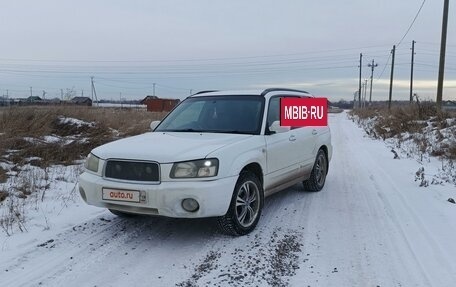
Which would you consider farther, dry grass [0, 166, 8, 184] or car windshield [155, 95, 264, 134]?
dry grass [0, 166, 8, 184]

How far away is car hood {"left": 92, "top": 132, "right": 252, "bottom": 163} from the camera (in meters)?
4.71

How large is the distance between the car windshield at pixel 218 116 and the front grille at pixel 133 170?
138 centimetres

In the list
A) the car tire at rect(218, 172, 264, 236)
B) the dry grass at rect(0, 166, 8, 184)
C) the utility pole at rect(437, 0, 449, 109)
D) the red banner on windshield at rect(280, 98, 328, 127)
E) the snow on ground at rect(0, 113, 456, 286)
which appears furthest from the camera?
the utility pole at rect(437, 0, 449, 109)

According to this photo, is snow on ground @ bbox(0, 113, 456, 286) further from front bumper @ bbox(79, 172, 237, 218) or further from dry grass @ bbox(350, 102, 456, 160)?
dry grass @ bbox(350, 102, 456, 160)

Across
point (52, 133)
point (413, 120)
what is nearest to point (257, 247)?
point (52, 133)

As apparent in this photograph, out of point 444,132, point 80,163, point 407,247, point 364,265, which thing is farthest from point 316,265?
point 444,132

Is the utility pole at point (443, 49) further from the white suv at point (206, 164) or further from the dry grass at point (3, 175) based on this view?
the dry grass at point (3, 175)

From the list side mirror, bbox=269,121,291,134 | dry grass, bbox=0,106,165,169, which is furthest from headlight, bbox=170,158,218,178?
dry grass, bbox=0,106,165,169

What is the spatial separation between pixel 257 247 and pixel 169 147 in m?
1.48

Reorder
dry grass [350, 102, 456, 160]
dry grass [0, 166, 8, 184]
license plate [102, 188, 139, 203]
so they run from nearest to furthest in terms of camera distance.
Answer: license plate [102, 188, 139, 203] → dry grass [0, 166, 8, 184] → dry grass [350, 102, 456, 160]

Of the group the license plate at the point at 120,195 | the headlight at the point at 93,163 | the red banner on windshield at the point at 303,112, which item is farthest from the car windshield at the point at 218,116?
the license plate at the point at 120,195

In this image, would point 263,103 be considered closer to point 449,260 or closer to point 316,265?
point 316,265

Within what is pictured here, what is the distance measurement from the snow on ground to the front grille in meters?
0.76

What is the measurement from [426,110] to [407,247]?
16.5m
